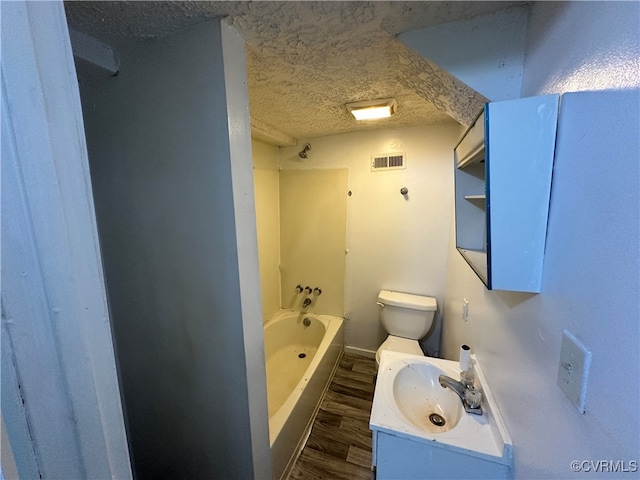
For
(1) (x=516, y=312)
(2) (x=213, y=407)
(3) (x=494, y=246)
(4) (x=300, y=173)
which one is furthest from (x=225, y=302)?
(4) (x=300, y=173)

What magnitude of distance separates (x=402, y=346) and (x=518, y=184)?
1.72 m

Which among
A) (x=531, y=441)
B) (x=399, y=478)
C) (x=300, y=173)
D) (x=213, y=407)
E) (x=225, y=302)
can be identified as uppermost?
(x=300, y=173)

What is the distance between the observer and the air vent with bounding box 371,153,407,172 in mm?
2086

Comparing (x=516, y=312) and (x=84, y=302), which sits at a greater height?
(x=84, y=302)

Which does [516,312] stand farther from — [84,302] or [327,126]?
[327,126]

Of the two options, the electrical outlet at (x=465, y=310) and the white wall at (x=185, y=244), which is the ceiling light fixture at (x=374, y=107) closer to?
the white wall at (x=185, y=244)

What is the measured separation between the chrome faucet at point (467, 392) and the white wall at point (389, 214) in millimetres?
1149

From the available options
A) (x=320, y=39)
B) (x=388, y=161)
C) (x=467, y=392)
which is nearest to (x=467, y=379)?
(x=467, y=392)

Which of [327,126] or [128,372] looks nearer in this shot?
[128,372]

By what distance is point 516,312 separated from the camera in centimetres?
78

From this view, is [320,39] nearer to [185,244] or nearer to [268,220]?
[185,244]

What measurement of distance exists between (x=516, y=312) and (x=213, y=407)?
1278 millimetres

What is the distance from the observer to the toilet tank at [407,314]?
203 cm

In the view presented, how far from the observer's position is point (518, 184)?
0.61 meters
